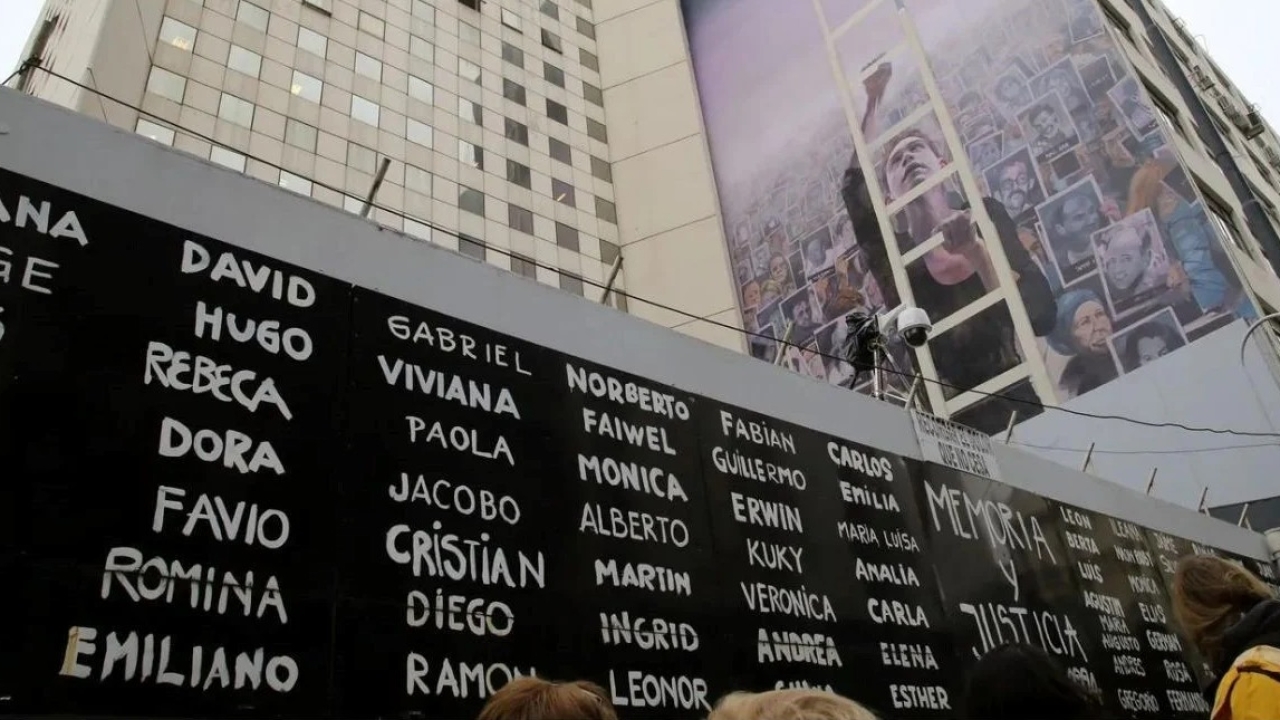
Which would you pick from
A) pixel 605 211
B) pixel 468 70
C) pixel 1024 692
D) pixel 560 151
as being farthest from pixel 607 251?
pixel 1024 692

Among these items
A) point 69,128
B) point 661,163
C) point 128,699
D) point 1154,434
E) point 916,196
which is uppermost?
point 661,163

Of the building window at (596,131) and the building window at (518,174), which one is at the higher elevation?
the building window at (596,131)

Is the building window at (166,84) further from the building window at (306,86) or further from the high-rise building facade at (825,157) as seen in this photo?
the building window at (306,86)

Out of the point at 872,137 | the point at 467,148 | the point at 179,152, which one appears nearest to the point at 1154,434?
the point at 872,137

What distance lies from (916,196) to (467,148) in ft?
53.6

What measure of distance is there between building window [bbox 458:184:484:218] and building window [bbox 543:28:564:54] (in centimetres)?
1111

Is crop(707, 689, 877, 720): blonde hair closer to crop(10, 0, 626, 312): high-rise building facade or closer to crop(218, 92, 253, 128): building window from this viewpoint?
crop(10, 0, 626, 312): high-rise building facade

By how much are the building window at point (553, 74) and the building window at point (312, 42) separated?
34.6 ft

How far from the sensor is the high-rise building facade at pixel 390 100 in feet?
84.1

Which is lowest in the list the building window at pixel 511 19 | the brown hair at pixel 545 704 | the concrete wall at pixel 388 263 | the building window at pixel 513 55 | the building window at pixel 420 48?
the brown hair at pixel 545 704

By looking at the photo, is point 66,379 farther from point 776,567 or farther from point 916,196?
point 916,196

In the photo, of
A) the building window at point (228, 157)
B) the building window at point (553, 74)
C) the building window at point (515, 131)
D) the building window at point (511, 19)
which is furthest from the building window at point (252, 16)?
the building window at point (553, 74)

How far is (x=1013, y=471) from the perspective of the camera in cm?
949

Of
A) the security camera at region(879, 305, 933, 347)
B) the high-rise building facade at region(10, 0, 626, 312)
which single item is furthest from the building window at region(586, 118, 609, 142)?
the security camera at region(879, 305, 933, 347)
